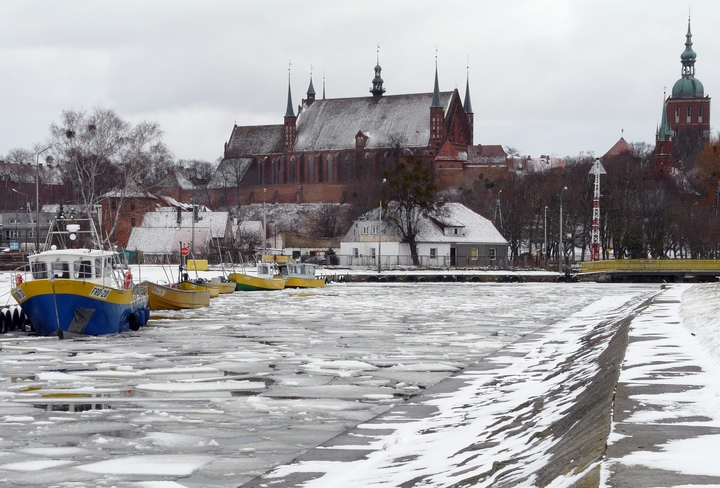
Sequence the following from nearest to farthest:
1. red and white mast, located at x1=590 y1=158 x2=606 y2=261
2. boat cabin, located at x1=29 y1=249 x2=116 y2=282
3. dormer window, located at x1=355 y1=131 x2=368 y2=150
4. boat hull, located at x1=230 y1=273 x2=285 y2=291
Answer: boat cabin, located at x1=29 y1=249 x2=116 y2=282 → boat hull, located at x1=230 y1=273 x2=285 y2=291 → red and white mast, located at x1=590 y1=158 x2=606 y2=261 → dormer window, located at x1=355 y1=131 x2=368 y2=150

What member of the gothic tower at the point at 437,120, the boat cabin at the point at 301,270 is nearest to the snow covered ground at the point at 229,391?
the boat cabin at the point at 301,270

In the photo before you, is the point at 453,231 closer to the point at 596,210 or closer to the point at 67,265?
the point at 596,210

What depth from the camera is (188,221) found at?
409 ft

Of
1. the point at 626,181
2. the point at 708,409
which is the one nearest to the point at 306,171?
the point at 626,181

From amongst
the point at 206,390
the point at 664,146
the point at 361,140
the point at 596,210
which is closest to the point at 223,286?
the point at 596,210

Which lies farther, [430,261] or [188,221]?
[188,221]

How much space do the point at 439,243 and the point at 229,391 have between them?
91956 millimetres

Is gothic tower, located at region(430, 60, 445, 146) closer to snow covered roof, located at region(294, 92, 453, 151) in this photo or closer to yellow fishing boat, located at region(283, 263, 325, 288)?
snow covered roof, located at region(294, 92, 453, 151)

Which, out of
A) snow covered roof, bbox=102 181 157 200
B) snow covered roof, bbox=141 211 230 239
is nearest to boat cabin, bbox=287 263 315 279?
snow covered roof, bbox=102 181 157 200

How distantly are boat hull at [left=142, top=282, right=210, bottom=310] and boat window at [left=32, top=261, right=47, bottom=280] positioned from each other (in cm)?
1023

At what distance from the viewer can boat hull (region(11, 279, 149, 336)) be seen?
31.2m

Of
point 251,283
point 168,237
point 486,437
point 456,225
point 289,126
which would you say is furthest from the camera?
point 289,126

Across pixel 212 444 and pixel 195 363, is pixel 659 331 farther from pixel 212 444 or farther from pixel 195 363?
pixel 212 444

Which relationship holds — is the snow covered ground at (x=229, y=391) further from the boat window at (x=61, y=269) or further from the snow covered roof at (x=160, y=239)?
the snow covered roof at (x=160, y=239)
